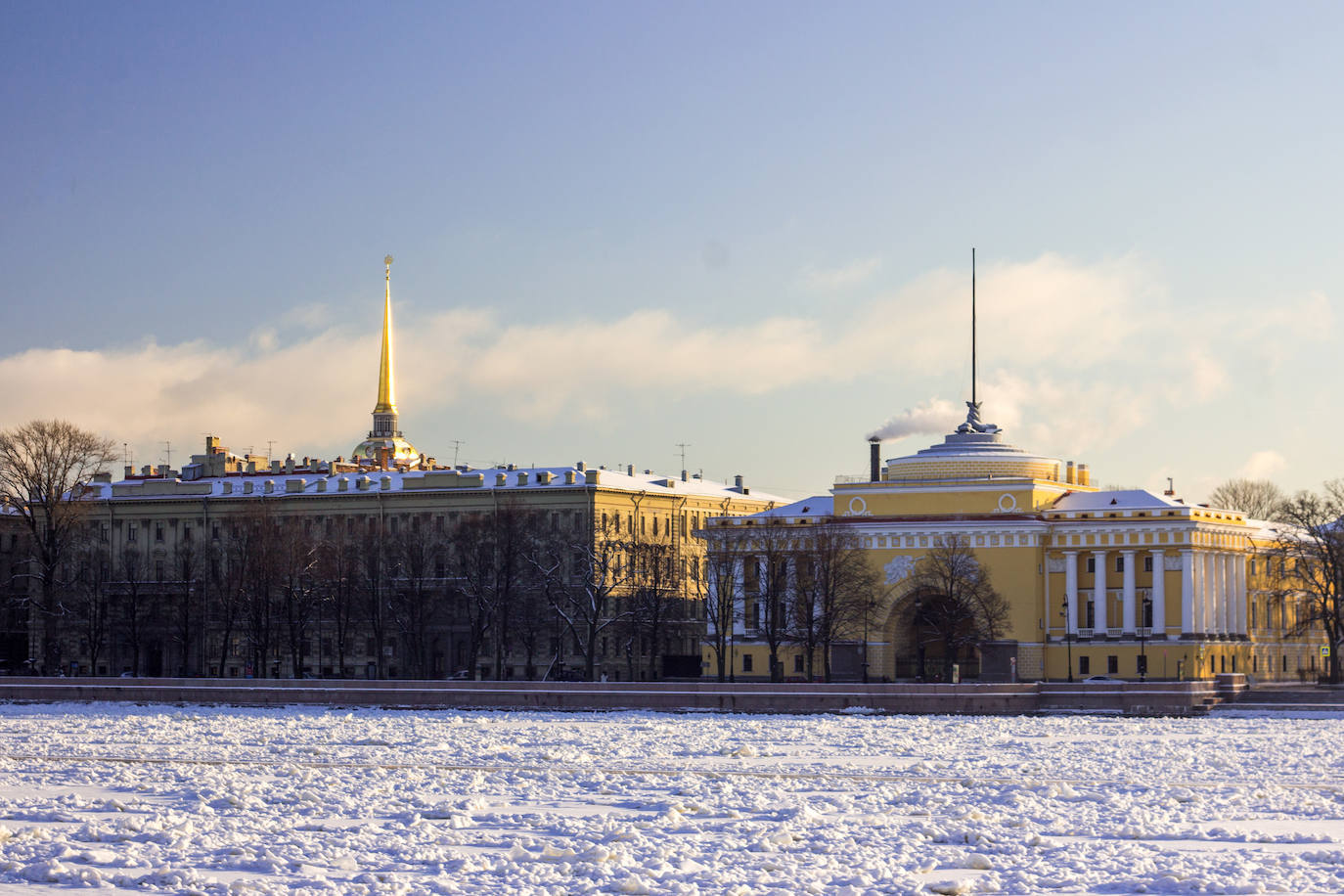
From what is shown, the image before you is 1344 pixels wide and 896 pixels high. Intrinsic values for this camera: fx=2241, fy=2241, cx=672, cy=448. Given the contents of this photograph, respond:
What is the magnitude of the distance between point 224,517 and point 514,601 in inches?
Result: 826

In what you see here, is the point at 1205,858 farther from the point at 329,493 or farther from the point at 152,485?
the point at 152,485

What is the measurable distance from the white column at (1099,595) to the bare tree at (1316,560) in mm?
6119

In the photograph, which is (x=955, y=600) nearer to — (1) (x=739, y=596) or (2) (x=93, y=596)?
(1) (x=739, y=596)

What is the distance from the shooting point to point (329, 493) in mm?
96375

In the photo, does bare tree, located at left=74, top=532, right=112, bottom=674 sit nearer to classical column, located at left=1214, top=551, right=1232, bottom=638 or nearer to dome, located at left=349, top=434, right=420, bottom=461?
Answer: dome, located at left=349, top=434, right=420, bottom=461

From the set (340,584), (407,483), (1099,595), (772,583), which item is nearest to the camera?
(772,583)

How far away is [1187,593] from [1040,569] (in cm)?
538

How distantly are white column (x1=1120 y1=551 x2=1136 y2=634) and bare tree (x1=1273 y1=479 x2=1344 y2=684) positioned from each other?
207 inches

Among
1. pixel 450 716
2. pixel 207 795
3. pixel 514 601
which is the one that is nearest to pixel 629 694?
pixel 450 716

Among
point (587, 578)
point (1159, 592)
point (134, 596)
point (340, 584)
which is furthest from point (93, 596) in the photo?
point (1159, 592)

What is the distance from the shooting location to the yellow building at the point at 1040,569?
7850 cm

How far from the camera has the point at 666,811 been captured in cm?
3192

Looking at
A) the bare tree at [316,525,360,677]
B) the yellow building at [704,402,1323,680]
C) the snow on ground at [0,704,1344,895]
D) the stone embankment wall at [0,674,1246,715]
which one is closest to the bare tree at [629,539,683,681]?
the yellow building at [704,402,1323,680]

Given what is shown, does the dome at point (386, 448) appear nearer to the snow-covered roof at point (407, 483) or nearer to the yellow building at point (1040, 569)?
the snow-covered roof at point (407, 483)
